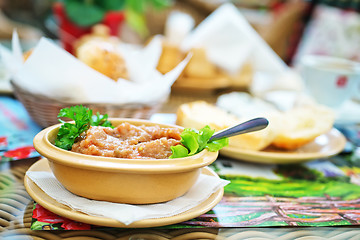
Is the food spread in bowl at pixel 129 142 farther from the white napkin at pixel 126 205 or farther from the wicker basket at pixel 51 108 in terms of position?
the wicker basket at pixel 51 108

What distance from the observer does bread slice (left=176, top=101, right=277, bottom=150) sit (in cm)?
129

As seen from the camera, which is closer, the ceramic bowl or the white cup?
the ceramic bowl

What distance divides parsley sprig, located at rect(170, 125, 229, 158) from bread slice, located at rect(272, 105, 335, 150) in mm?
484

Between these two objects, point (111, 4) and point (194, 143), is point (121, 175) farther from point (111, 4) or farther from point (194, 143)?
point (111, 4)

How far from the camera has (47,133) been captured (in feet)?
3.03

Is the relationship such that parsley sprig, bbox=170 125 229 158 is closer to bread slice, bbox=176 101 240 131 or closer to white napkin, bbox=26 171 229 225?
white napkin, bbox=26 171 229 225

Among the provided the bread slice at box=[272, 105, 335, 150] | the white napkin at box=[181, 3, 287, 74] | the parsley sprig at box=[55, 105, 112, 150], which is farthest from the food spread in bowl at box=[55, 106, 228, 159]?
the white napkin at box=[181, 3, 287, 74]

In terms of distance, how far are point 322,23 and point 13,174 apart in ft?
10.7

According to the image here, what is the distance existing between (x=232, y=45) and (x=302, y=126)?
3.41 feet

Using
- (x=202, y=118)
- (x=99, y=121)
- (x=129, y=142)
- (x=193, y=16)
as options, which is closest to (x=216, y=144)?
(x=129, y=142)

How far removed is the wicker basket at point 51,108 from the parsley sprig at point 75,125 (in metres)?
0.28

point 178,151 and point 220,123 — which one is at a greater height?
point 178,151

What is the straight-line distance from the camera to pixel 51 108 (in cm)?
131

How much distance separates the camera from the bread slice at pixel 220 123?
129cm
